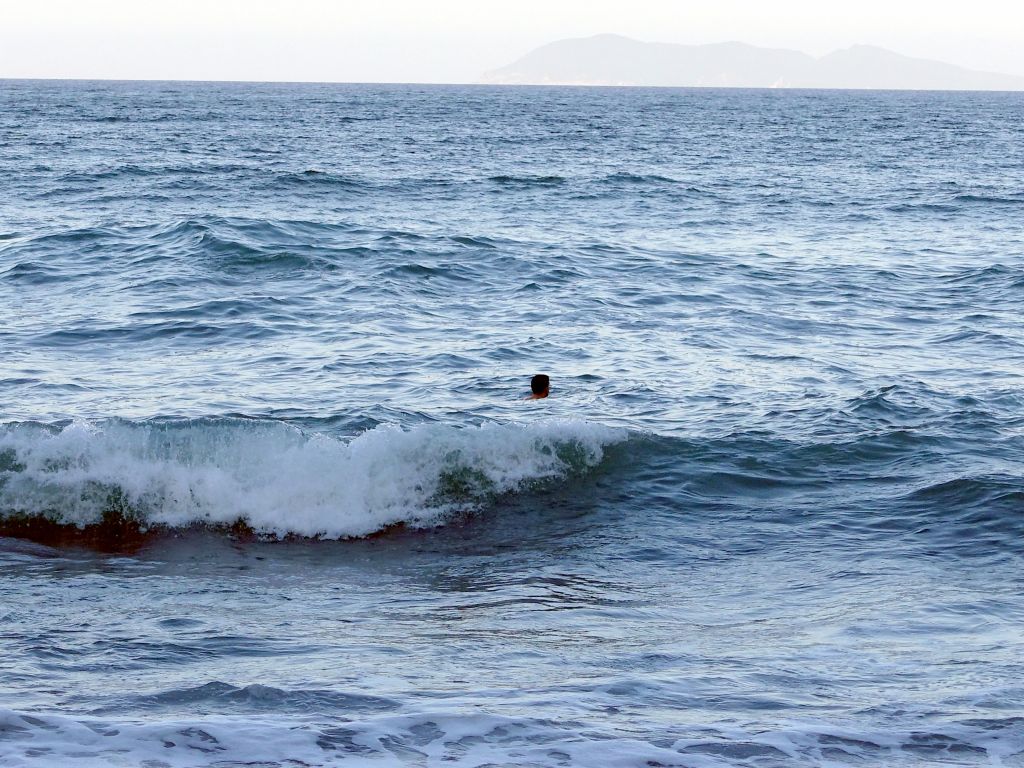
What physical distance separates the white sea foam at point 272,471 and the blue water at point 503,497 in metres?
0.03

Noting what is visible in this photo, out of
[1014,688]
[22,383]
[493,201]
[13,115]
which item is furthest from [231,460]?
[13,115]

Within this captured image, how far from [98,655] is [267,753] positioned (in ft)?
5.96

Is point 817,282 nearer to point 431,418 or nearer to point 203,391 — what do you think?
point 431,418

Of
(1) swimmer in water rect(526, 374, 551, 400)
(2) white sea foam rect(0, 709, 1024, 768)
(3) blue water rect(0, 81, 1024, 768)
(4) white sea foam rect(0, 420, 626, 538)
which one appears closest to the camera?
(2) white sea foam rect(0, 709, 1024, 768)

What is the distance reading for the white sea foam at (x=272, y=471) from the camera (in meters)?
9.68

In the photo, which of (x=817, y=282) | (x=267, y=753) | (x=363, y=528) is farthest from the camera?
(x=817, y=282)

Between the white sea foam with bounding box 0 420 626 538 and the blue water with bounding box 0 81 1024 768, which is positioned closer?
the blue water with bounding box 0 81 1024 768

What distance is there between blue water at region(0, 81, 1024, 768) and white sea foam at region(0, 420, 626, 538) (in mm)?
35

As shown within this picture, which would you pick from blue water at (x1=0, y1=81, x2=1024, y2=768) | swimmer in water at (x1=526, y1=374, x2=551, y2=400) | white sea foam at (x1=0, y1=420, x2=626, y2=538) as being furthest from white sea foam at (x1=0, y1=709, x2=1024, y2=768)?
swimmer in water at (x1=526, y1=374, x2=551, y2=400)

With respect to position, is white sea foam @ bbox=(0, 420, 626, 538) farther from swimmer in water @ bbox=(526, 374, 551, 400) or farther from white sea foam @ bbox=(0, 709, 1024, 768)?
white sea foam @ bbox=(0, 709, 1024, 768)

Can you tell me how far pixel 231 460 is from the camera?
1025 centimetres

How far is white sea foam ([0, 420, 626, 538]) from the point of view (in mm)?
9680

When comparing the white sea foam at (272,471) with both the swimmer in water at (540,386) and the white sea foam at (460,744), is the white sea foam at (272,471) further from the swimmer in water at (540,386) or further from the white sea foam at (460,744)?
the white sea foam at (460,744)

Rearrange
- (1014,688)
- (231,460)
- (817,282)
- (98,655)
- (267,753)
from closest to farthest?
(267,753)
(1014,688)
(98,655)
(231,460)
(817,282)
